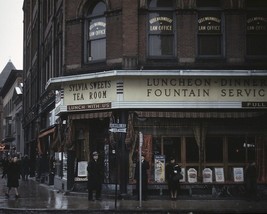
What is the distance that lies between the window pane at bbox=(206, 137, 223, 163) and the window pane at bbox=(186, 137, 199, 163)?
1.58 feet

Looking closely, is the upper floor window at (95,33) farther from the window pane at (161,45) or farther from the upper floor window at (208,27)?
the upper floor window at (208,27)

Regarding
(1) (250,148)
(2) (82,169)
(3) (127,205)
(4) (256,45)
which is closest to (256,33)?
(4) (256,45)

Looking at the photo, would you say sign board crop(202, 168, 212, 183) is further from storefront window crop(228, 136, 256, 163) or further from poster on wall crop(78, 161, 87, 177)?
poster on wall crop(78, 161, 87, 177)

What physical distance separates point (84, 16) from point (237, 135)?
8.58 meters

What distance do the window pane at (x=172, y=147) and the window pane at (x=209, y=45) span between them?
153 inches

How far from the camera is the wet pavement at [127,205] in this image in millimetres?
18109

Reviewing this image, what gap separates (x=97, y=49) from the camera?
2431 cm

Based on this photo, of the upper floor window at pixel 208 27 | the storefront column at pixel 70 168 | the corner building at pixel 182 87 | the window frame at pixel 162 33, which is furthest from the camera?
the storefront column at pixel 70 168

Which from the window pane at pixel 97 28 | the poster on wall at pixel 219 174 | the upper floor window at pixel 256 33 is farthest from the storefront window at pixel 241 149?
the window pane at pixel 97 28

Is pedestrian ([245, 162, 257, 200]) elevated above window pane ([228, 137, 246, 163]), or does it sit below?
below

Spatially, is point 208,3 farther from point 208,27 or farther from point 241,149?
point 241,149

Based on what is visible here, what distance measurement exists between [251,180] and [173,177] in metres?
3.16

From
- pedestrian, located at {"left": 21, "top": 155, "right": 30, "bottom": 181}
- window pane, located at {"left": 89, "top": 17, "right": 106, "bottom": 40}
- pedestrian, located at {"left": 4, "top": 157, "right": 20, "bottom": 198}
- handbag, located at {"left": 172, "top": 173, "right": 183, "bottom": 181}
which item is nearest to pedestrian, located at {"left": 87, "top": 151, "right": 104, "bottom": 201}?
handbag, located at {"left": 172, "top": 173, "right": 183, "bottom": 181}

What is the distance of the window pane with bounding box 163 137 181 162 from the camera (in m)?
22.7
